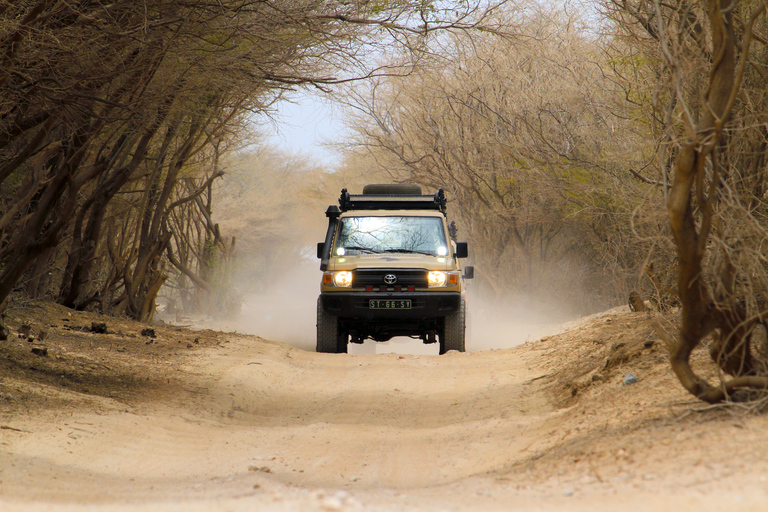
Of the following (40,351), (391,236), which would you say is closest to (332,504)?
(40,351)

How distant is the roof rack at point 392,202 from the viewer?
1256 cm

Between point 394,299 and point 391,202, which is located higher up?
point 391,202

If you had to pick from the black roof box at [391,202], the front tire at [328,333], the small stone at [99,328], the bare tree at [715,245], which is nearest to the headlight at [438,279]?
the front tire at [328,333]

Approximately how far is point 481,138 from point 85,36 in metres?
14.9

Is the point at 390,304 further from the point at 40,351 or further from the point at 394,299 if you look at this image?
the point at 40,351

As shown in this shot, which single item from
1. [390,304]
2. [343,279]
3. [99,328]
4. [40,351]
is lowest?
[40,351]

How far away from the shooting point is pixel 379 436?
21.0 ft

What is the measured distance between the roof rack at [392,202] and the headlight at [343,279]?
178 cm

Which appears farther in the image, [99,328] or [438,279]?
[99,328]

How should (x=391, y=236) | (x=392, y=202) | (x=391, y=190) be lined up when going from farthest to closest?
(x=391, y=190), (x=392, y=202), (x=391, y=236)

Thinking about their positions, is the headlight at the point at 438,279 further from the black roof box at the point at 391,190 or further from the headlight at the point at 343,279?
the black roof box at the point at 391,190

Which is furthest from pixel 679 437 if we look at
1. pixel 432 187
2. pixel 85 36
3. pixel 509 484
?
pixel 432 187

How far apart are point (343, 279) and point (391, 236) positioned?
125 centimetres

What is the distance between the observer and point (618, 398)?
20.6 ft
